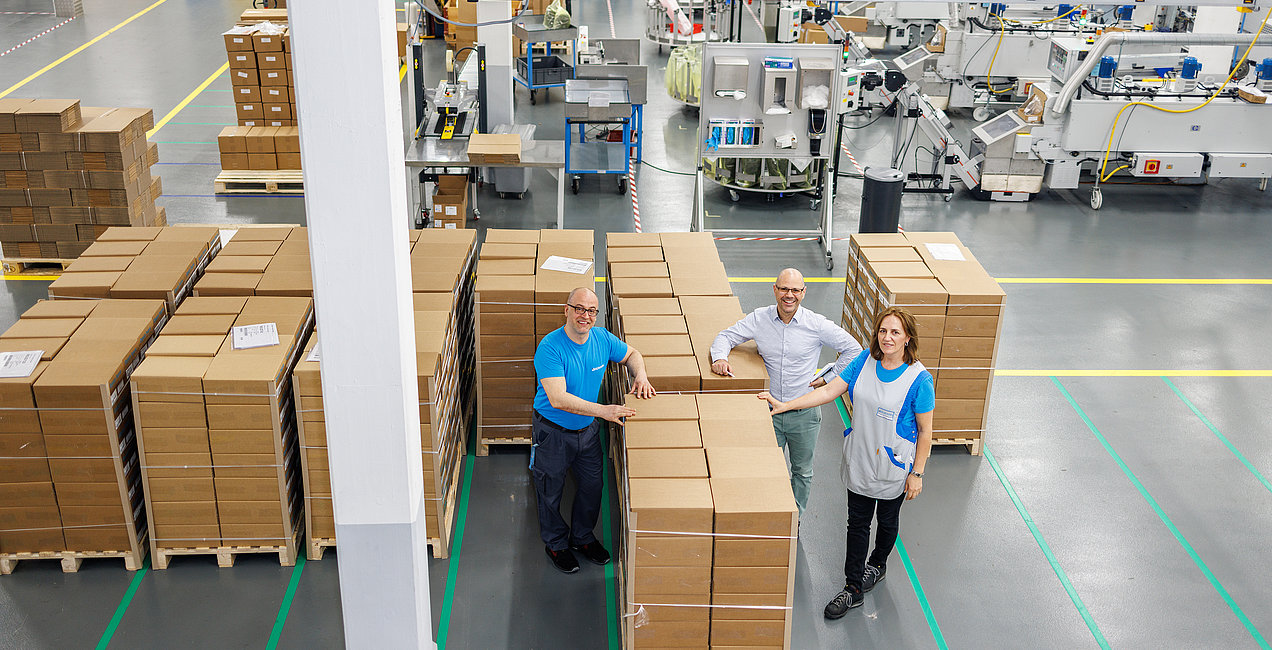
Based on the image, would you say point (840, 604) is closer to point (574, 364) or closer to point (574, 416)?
point (574, 416)

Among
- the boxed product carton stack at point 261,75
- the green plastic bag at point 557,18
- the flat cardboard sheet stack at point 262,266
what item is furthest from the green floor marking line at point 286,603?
the green plastic bag at point 557,18

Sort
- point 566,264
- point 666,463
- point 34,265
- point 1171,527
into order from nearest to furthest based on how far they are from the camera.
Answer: point 666,463 < point 1171,527 < point 566,264 < point 34,265

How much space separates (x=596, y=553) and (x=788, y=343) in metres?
1.84

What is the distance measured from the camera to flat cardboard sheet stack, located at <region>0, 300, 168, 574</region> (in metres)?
5.97

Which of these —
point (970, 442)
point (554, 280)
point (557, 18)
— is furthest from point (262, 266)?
point (557, 18)

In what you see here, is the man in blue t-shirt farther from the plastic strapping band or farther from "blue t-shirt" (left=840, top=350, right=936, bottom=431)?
"blue t-shirt" (left=840, top=350, right=936, bottom=431)

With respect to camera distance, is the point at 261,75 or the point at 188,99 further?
the point at 188,99

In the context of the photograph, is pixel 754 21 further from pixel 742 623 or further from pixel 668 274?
pixel 742 623

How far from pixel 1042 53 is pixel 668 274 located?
11.7 metres

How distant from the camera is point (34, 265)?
10.7 m

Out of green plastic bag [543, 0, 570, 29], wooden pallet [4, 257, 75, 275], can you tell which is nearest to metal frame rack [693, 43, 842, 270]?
green plastic bag [543, 0, 570, 29]

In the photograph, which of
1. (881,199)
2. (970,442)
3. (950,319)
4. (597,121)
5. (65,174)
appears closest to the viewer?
(950,319)

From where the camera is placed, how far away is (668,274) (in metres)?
7.91

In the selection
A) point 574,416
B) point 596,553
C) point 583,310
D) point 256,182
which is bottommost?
point 596,553
